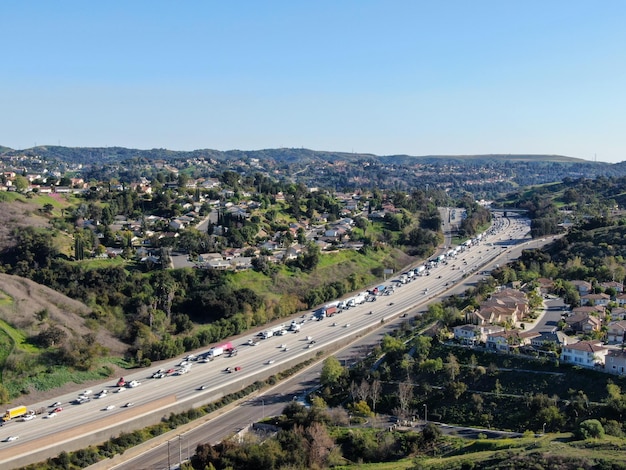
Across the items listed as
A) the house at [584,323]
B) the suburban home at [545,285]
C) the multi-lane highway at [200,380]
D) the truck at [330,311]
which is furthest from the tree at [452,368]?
the truck at [330,311]

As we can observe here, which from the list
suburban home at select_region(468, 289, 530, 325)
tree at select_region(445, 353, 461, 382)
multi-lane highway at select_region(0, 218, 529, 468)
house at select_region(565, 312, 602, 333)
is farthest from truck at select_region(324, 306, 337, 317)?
house at select_region(565, 312, 602, 333)

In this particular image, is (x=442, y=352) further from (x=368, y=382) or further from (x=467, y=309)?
(x=467, y=309)

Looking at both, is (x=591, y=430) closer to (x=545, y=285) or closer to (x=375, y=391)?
(x=375, y=391)

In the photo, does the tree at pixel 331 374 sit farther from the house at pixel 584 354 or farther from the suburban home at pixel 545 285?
the suburban home at pixel 545 285

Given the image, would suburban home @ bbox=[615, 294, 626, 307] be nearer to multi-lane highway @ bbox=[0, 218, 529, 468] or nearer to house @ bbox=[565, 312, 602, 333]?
house @ bbox=[565, 312, 602, 333]

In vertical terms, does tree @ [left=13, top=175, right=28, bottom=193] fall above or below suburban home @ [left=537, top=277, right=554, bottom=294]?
above

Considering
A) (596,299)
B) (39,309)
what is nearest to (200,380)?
(39,309)
